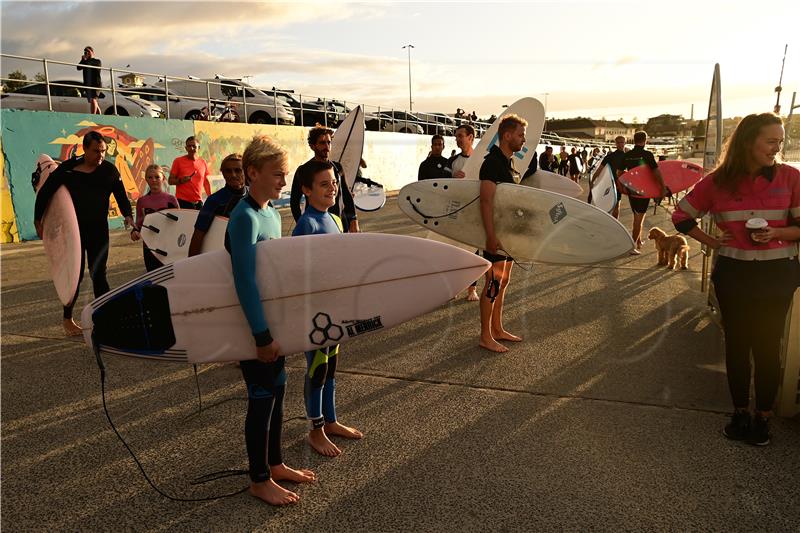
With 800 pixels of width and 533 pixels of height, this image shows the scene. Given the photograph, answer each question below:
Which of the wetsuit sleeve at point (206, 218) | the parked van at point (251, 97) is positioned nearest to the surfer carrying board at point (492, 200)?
the wetsuit sleeve at point (206, 218)

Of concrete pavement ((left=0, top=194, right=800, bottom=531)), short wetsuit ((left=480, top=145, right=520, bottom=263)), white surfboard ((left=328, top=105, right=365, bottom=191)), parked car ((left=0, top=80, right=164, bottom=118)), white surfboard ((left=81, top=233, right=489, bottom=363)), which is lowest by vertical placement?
concrete pavement ((left=0, top=194, right=800, bottom=531))

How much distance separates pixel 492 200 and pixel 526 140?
2.77 meters

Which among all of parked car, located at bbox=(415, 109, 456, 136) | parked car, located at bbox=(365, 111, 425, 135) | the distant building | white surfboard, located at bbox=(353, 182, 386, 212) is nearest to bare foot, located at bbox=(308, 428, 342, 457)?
white surfboard, located at bbox=(353, 182, 386, 212)

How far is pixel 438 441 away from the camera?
121 inches

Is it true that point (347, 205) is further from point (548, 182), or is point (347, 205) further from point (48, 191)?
point (548, 182)

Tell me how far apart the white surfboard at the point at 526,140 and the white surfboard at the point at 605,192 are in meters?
2.04

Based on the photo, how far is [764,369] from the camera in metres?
3.03

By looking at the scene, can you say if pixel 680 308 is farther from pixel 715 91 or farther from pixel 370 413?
pixel 370 413

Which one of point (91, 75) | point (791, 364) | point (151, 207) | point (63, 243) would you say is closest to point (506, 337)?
point (791, 364)

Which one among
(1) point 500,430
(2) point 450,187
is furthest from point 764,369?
(2) point 450,187

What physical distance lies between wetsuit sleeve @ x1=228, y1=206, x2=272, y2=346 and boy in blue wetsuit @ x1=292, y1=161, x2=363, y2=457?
1.68 feet

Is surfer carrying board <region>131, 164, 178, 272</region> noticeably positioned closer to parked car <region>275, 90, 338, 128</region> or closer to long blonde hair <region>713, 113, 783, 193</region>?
long blonde hair <region>713, 113, 783, 193</region>

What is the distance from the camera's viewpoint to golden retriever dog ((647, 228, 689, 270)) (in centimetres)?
752

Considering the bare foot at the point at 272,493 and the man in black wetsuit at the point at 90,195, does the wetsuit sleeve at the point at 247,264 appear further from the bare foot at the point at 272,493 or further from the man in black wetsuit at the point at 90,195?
the man in black wetsuit at the point at 90,195
